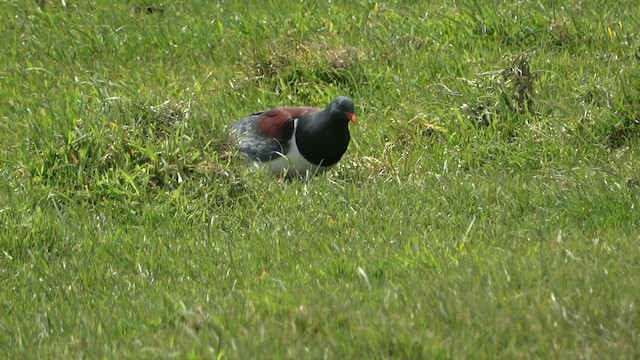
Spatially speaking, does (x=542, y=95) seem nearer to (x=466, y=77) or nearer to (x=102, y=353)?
(x=466, y=77)

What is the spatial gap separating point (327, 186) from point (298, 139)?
2.90 ft

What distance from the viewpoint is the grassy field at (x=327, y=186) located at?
5168mm

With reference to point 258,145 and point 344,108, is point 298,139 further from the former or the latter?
point 344,108

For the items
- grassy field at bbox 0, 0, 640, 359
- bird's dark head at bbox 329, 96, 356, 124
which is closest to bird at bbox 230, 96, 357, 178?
bird's dark head at bbox 329, 96, 356, 124

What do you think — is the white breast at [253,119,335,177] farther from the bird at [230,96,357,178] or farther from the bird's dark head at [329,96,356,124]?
the bird's dark head at [329,96,356,124]

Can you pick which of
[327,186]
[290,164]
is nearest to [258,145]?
[290,164]

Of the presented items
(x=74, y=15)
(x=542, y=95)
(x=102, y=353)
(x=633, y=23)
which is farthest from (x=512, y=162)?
(x=74, y=15)

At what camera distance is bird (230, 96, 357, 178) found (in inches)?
352

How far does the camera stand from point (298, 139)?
9.13 m

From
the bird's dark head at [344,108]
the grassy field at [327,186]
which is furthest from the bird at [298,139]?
the grassy field at [327,186]

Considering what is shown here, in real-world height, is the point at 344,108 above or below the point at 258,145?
above

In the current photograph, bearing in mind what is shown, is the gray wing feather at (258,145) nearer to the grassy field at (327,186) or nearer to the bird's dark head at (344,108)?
the grassy field at (327,186)

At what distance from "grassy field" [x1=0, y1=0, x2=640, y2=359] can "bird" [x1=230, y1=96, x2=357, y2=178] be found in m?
0.19

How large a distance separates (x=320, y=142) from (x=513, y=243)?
8.95 ft
